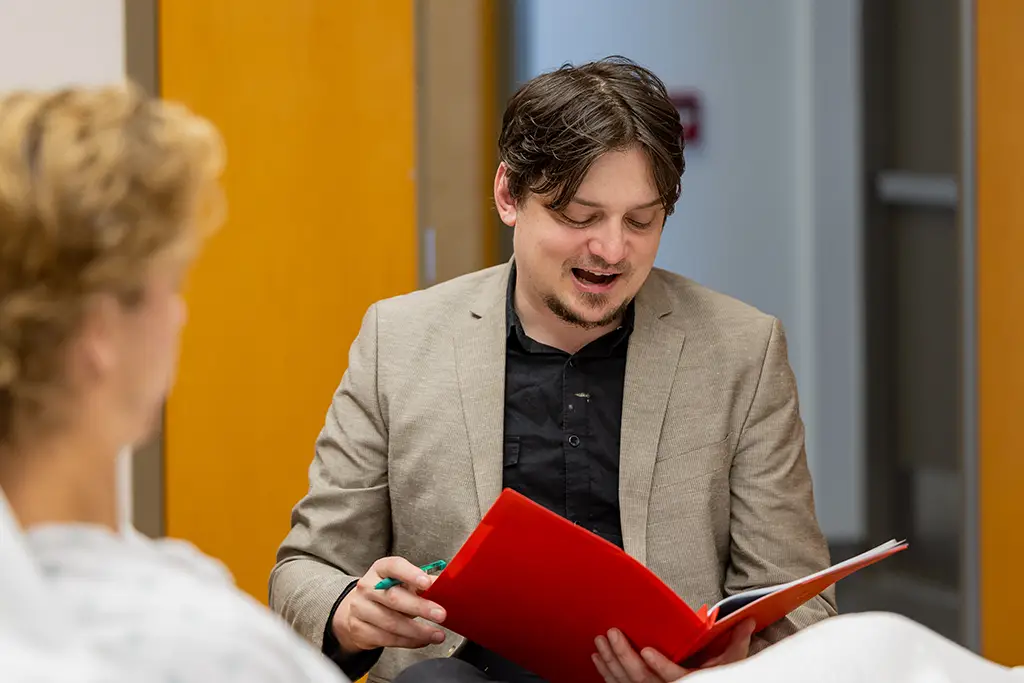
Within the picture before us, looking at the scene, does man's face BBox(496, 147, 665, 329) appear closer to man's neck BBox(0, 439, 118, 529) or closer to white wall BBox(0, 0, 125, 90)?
man's neck BBox(0, 439, 118, 529)

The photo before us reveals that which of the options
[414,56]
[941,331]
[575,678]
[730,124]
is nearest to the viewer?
[575,678]

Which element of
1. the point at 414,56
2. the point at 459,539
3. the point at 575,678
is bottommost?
the point at 575,678

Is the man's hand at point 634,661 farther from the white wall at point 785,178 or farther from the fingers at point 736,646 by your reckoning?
the white wall at point 785,178

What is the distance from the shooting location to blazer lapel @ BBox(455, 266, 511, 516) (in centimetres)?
176

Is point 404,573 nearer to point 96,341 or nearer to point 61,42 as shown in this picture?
point 96,341

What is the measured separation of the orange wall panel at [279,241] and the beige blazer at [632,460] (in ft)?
3.28

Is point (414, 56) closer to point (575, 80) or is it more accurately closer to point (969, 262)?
point (575, 80)

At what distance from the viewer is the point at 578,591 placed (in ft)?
4.64

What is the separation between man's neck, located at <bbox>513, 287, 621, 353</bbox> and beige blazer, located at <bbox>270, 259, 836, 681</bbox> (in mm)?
42

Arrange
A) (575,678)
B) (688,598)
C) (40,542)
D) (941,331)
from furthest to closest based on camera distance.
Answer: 1. (941,331)
2. (688,598)
3. (575,678)
4. (40,542)

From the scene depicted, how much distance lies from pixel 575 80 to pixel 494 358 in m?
0.43

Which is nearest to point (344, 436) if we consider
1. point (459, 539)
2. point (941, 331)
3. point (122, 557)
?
point (459, 539)

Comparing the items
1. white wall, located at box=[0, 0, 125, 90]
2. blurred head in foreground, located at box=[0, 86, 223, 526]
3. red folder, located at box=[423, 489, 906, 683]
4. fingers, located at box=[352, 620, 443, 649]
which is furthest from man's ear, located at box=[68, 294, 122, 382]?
white wall, located at box=[0, 0, 125, 90]

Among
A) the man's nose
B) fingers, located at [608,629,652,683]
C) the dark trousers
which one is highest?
the man's nose
